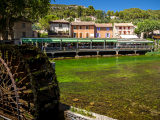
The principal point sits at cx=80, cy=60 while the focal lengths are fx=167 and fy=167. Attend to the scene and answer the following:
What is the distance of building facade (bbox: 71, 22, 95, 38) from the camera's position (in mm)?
50506

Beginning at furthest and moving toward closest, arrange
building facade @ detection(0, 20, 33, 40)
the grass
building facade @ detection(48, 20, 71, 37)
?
1. building facade @ detection(48, 20, 71, 37)
2. building facade @ detection(0, 20, 33, 40)
3. the grass

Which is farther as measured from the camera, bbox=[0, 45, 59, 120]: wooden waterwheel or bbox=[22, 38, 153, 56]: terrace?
bbox=[22, 38, 153, 56]: terrace

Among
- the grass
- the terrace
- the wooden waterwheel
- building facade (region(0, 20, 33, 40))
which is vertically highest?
building facade (region(0, 20, 33, 40))

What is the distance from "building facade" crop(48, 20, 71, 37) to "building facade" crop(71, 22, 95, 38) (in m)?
1.84

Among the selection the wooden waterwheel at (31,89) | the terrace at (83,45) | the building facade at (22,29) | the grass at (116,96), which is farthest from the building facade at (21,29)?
the wooden waterwheel at (31,89)

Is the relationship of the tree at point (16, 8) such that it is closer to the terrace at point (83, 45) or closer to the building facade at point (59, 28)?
A: the terrace at point (83, 45)

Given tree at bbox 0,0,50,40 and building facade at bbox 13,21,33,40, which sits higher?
tree at bbox 0,0,50,40

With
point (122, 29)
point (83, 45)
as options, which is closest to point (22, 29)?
point (83, 45)

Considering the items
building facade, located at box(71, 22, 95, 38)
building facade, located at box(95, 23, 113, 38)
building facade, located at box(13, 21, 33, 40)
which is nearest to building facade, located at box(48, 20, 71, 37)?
building facade, located at box(71, 22, 95, 38)

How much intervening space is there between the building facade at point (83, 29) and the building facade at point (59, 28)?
184 cm

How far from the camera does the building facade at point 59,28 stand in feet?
168

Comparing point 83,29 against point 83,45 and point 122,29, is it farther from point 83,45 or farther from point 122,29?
point 122,29

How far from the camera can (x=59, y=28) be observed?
52.3 m

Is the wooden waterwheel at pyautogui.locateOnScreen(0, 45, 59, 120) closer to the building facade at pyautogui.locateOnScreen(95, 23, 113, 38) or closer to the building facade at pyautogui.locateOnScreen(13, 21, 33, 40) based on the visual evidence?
the building facade at pyautogui.locateOnScreen(13, 21, 33, 40)
